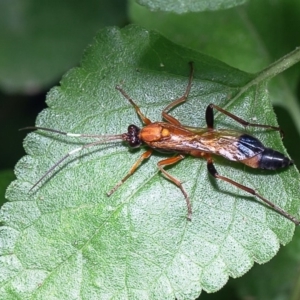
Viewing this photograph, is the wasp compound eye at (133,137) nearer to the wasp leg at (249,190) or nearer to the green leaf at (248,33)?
the wasp leg at (249,190)

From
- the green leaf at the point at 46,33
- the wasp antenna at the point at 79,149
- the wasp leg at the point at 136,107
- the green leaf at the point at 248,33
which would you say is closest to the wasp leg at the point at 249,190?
the wasp leg at the point at 136,107

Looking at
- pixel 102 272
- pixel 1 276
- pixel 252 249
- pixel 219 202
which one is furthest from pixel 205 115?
pixel 1 276

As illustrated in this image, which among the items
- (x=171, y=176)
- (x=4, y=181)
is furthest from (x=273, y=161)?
(x=4, y=181)

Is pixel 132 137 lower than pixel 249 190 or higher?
higher

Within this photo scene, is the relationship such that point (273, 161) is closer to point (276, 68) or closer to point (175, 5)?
point (276, 68)

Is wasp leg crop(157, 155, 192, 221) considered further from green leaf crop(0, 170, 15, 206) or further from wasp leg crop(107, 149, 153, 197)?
green leaf crop(0, 170, 15, 206)

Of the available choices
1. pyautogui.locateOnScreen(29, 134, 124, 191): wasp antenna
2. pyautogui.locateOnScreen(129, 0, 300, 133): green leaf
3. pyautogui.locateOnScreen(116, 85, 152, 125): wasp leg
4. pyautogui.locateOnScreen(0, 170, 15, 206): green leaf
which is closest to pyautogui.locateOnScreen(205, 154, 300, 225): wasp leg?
pyautogui.locateOnScreen(116, 85, 152, 125): wasp leg
